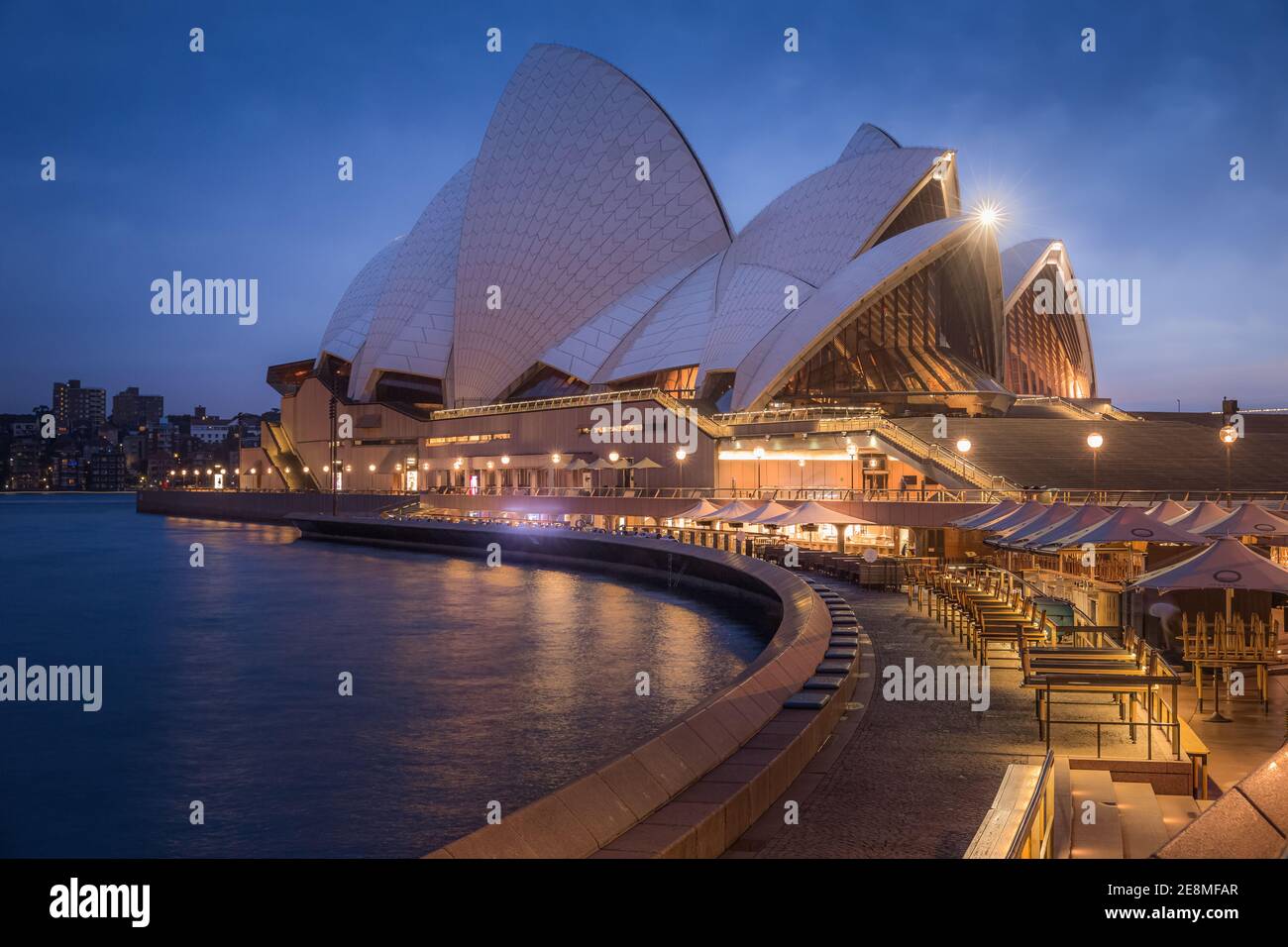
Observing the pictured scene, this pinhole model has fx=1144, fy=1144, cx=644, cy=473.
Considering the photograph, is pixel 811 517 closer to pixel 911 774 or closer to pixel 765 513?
pixel 765 513

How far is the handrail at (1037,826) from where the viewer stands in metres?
4.57

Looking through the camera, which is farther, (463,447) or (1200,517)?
(463,447)

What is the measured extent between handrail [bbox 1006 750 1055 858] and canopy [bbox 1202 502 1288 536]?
12.3m

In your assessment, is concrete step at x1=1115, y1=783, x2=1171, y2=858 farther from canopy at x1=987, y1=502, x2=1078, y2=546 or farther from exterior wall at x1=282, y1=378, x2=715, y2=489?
exterior wall at x1=282, y1=378, x2=715, y2=489

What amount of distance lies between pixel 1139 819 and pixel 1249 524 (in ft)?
37.4

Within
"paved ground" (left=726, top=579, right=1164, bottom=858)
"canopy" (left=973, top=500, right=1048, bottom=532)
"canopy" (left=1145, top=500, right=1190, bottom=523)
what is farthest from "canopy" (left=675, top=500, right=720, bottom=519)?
"paved ground" (left=726, top=579, right=1164, bottom=858)

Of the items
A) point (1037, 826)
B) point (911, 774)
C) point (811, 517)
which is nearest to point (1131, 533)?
point (911, 774)

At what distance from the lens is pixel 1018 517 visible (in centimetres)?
2198

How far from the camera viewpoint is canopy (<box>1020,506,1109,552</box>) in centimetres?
1733
